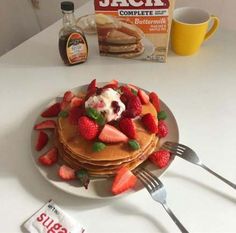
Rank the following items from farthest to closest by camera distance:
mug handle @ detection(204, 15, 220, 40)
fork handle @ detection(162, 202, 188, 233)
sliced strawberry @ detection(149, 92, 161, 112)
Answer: mug handle @ detection(204, 15, 220, 40) → sliced strawberry @ detection(149, 92, 161, 112) → fork handle @ detection(162, 202, 188, 233)

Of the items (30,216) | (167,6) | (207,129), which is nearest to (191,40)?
(167,6)

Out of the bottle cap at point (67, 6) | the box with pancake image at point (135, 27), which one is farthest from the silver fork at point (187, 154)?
the bottle cap at point (67, 6)

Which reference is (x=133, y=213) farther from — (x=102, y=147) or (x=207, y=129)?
(x=207, y=129)

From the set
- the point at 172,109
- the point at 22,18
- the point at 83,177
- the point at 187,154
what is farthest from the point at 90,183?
the point at 22,18

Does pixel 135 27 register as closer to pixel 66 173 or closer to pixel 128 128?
pixel 128 128

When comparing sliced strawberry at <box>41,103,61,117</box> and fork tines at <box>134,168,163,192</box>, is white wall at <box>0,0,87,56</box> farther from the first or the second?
fork tines at <box>134,168,163,192</box>

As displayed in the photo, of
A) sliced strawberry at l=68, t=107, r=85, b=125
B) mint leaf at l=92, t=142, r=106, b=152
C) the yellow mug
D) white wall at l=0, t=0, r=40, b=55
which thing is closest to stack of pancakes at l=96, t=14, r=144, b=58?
the yellow mug

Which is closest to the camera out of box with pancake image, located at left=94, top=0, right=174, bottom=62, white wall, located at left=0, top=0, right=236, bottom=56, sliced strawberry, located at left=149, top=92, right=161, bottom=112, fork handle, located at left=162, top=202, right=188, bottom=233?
fork handle, located at left=162, top=202, right=188, bottom=233

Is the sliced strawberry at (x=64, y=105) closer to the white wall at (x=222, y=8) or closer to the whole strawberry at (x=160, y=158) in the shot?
the whole strawberry at (x=160, y=158)
